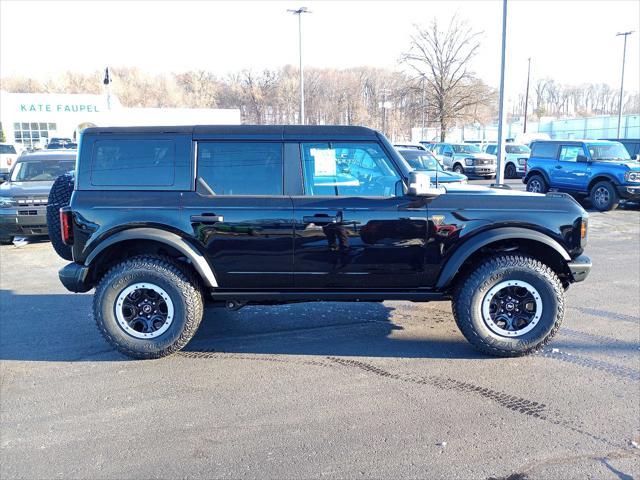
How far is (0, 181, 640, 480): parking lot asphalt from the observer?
303cm

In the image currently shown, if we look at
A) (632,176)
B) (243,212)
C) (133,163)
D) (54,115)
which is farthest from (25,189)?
(54,115)

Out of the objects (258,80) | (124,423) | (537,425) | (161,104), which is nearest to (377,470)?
(537,425)

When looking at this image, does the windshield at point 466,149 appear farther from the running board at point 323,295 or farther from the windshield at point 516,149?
the running board at point 323,295

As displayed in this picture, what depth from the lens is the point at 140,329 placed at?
4.54 metres

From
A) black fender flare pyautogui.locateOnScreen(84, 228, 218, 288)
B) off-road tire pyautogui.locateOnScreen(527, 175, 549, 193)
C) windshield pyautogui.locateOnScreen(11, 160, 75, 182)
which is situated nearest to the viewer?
black fender flare pyautogui.locateOnScreen(84, 228, 218, 288)

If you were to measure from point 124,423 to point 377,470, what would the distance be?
1.71 m

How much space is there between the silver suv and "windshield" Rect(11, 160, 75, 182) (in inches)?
678

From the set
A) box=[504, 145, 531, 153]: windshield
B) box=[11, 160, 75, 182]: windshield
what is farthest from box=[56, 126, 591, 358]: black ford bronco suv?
box=[504, 145, 531, 153]: windshield

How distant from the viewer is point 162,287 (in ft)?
14.5

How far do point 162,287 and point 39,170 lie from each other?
7.92 meters

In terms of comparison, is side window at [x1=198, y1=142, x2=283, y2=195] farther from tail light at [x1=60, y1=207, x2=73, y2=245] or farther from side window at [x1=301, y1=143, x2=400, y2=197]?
tail light at [x1=60, y1=207, x2=73, y2=245]

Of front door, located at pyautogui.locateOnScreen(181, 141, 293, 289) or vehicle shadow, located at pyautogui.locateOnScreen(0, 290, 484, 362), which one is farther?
vehicle shadow, located at pyautogui.locateOnScreen(0, 290, 484, 362)

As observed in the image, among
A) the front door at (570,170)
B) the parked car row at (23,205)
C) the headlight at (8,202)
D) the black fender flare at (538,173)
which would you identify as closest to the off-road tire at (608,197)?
the front door at (570,170)

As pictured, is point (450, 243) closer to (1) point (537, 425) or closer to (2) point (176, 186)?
(1) point (537, 425)
